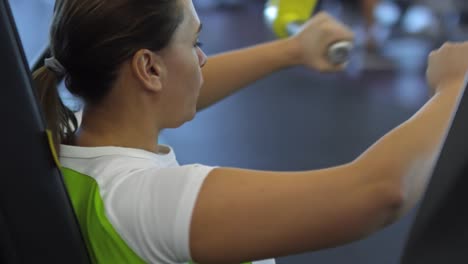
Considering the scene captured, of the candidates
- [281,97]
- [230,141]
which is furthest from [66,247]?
[281,97]

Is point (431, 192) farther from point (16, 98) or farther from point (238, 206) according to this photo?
point (16, 98)

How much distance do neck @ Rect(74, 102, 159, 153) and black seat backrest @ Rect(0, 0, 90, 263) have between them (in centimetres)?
11

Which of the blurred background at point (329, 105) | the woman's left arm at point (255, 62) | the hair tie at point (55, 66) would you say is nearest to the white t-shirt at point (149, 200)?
the hair tie at point (55, 66)

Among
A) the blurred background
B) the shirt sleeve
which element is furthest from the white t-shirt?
the blurred background

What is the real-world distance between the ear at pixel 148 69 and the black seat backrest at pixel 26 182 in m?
0.12

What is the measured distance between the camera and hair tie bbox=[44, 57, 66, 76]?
0.78 metres

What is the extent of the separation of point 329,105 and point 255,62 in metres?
1.89

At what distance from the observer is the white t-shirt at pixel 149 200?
64 centimetres

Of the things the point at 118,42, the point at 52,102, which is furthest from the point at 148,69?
the point at 52,102

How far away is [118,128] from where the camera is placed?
2.52 ft

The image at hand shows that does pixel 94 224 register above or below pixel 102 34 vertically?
below

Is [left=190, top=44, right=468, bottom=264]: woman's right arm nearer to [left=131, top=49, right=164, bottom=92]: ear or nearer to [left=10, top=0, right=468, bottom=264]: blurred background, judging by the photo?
[left=131, top=49, right=164, bottom=92]: ear

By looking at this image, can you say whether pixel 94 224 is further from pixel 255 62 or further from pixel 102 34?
pixel 255 62

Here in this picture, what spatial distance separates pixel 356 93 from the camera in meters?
3.07
